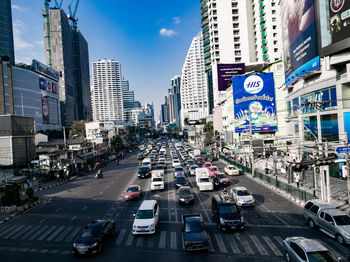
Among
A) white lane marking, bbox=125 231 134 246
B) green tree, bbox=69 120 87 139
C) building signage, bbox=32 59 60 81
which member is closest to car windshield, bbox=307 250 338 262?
white lane marking, bbox=125 231 134 246

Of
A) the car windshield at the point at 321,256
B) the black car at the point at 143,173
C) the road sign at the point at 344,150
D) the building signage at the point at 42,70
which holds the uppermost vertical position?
the building signage at the point at 42,70

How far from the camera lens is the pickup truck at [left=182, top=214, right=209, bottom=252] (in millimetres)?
12492

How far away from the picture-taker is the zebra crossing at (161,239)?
12.9 metres

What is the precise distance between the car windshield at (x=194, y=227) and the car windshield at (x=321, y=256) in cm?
542

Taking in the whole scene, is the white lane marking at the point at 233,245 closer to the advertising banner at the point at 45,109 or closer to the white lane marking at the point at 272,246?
the white lane marking at the point at 272,246

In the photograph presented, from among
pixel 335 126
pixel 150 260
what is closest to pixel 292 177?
pixel 335 126

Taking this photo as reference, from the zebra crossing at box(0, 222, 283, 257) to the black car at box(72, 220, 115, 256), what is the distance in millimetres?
768

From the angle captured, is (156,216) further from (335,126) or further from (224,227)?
(335,126)

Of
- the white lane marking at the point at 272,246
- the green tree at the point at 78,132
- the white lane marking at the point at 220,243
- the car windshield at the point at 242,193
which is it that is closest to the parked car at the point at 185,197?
the car windshield at the point at 242,193

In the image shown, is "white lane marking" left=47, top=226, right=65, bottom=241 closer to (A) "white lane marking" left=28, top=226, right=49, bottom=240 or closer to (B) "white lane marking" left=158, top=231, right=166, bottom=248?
(A) "white lane marking" left=28, top=226, right=49, bottom=240

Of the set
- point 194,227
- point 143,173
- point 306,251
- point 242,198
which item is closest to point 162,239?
point 194,227

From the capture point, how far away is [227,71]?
3046 inches

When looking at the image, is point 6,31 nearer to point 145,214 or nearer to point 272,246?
point 145,214

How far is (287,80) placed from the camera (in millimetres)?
41312
